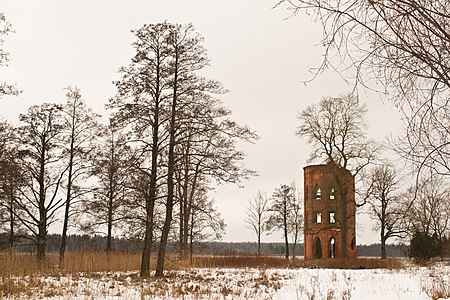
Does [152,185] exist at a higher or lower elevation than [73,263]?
higher

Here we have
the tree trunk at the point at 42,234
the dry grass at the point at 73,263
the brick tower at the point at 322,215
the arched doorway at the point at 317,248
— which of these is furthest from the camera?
the arched doorway at the point at 317,248

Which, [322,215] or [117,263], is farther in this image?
[322,215]

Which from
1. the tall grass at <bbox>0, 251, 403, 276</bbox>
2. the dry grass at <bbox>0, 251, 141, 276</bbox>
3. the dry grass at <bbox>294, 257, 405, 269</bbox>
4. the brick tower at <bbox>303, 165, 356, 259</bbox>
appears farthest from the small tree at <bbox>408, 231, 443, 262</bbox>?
the dry grass at <bbox>0, 251, 141, 276</bbox>

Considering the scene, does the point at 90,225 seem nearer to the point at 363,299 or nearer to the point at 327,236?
the point at 363,299

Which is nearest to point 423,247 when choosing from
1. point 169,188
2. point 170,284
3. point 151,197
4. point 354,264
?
point 354,264

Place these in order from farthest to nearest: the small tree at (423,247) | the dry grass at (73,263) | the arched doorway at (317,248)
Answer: the arched doorway at (317,248)
the small tree at (423,247)
the dry grass at (73,263)

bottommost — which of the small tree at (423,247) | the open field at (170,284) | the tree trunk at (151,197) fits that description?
the open field at (170,284)

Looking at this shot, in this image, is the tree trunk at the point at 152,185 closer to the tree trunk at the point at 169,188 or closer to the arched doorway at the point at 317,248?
the tree trunk at the point at 169,188

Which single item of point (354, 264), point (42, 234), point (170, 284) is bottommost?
point (354, 264)

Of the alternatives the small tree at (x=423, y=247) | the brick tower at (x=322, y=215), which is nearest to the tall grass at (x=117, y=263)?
the small tree at (x=423, y=247)

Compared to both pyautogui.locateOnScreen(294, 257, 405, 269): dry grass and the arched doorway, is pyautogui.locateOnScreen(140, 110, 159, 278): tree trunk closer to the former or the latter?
pyautogui.locateOnScreen(294, 257, 405, 269): dry grass

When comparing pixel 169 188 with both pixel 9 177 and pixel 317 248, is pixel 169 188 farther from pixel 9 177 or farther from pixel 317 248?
pixel 317 248

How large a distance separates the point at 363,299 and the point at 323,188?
1158 inches

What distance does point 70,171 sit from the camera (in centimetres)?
2633
